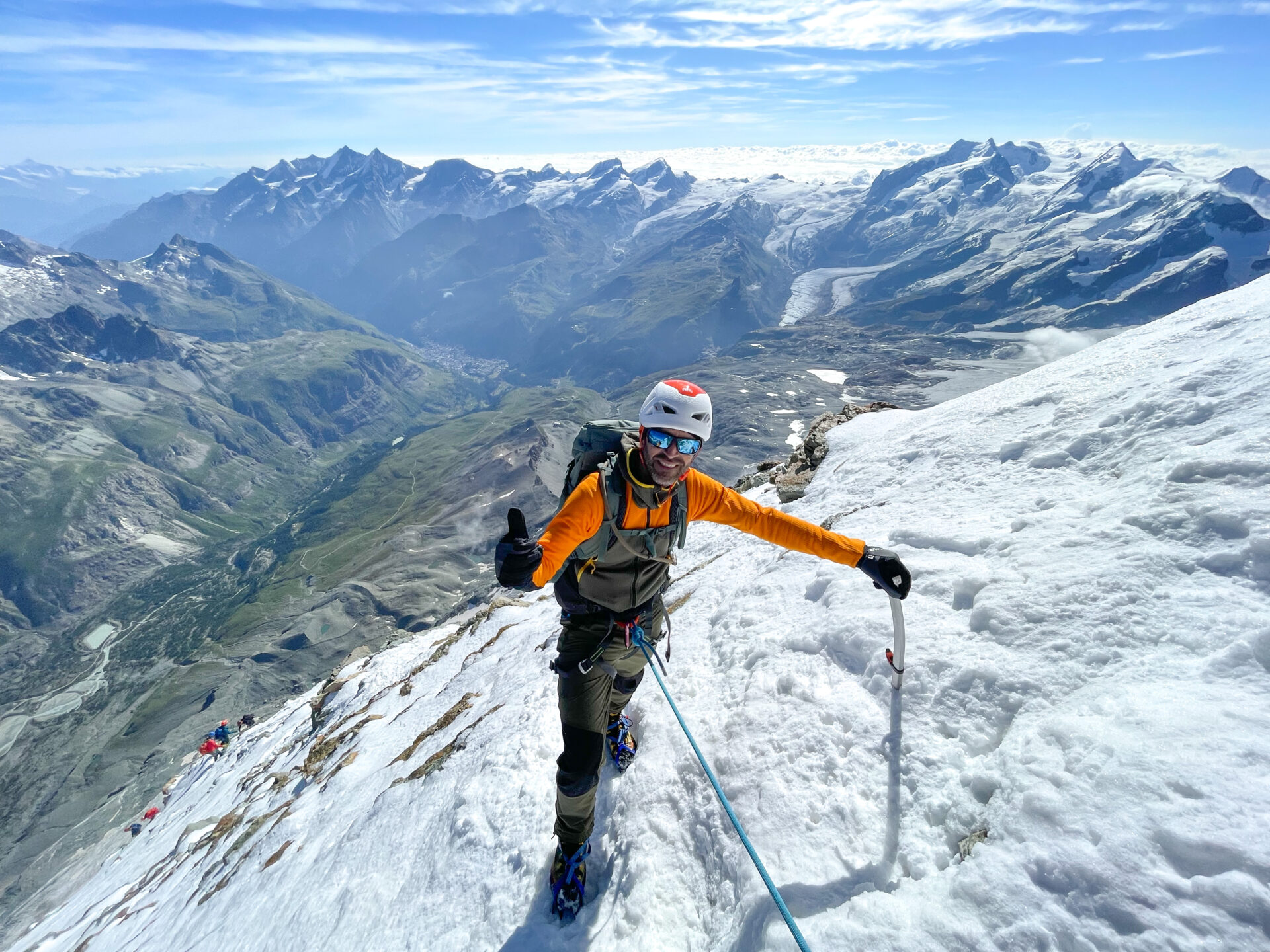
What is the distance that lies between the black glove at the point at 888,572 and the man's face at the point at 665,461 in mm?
3039

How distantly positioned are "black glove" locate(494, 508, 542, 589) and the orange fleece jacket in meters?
0.15

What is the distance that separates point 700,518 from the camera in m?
9.84

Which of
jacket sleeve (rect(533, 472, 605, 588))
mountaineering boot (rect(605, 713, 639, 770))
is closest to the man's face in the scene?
jacket sleeve (rect(533, 472, 605, 588))

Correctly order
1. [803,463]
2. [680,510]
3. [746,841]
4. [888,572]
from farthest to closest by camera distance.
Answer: [803,463]
[680,510]
[888,572]
[746,841]

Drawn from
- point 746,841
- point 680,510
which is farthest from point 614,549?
point 746,841

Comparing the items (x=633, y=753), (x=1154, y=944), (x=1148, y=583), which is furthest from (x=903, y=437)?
(x=1154, y=944)

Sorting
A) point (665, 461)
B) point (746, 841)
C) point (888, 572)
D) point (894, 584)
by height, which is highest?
point (665, 461)

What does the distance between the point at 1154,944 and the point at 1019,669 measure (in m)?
3.50

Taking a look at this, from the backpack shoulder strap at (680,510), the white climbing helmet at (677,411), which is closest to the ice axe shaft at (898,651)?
the backpack shoulder strap at (680,510)

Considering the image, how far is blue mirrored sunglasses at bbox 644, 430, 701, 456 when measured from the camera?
28.1 feet

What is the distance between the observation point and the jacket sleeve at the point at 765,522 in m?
8.80

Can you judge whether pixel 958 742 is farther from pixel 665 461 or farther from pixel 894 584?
pixel 665 461

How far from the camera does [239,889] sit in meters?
17.9

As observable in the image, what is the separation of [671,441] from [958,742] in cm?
542
